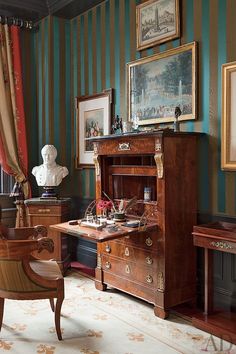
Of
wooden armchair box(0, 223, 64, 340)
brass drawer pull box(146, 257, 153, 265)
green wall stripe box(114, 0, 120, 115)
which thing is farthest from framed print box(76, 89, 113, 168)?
wooden armchair box(0, 223, 64, 340)

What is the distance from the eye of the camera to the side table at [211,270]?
9.87 feet

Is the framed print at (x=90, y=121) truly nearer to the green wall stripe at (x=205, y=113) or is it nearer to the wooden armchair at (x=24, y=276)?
the green wall stripe at (x=205, y=113)

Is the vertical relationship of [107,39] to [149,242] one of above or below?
above

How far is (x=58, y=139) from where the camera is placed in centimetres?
541

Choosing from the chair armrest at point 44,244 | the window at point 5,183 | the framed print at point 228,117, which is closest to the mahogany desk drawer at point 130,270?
the chair armrest at point 44,244

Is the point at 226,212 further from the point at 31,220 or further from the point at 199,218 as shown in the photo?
the point at 31,220

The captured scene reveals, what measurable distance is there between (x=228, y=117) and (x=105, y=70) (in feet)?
6.56

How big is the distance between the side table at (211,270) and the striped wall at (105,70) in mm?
378

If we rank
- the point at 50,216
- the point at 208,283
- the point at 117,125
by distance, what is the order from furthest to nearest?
the point at 50,216, the point at 117,125, the point at 208,283

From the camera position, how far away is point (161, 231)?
3428 millimetres

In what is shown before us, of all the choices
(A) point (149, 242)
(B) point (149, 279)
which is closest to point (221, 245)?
(A) point (149, 242)

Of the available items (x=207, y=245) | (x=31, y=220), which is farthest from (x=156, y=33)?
(x=31, y=220)

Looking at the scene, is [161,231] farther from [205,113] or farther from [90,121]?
[90,121]

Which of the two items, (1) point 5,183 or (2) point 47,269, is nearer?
(2) point 47,269
